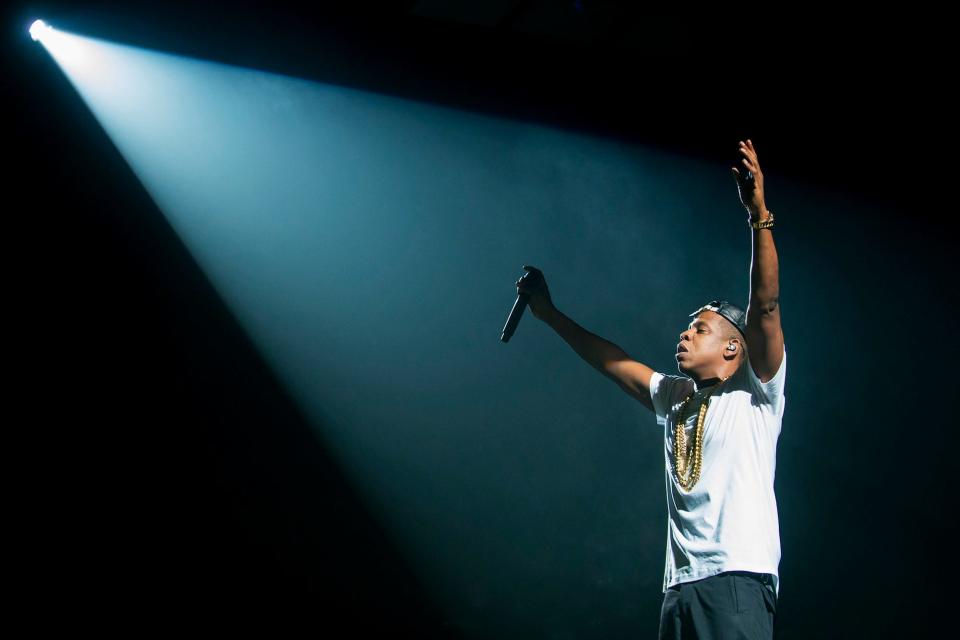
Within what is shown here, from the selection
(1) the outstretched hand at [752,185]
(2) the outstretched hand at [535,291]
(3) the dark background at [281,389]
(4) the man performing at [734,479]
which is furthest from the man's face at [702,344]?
(3) the dark background at [281,389]

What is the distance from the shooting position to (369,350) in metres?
3.74

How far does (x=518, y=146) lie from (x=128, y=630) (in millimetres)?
2821

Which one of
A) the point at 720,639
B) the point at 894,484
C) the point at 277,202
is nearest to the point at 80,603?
the point at 277,202

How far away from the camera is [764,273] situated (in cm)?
179

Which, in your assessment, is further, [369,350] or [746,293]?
[746,293]

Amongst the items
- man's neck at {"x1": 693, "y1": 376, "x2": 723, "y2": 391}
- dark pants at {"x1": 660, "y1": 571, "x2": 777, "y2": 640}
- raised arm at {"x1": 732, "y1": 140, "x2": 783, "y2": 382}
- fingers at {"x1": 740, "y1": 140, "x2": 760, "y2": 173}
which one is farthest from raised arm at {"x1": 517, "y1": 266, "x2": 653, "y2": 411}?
fingers at {"x1": 740, "y1": 140, "x2": 760, "y2": 173}

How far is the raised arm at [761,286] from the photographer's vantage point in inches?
70.7

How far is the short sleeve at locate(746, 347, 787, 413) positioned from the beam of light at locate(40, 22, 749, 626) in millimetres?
1962

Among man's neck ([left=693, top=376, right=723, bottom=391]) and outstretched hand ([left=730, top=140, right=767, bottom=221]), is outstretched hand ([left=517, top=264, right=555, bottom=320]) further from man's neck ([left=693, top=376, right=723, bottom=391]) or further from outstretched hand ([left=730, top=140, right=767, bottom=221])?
outstretched hand ([left=730, top=140, right=767, bottom=221])

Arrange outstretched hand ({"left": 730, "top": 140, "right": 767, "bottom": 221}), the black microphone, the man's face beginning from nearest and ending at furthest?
outstretched hand ({"left": 730, "top": 140, "right": 767, "bottom": 221})
the man's face
the black microphone

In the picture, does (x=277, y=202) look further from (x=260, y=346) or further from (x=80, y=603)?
(x=80, y=603)

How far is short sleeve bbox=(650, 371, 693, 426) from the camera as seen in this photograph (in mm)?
2182

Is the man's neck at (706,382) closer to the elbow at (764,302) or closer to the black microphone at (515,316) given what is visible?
the elbow at (764,302)

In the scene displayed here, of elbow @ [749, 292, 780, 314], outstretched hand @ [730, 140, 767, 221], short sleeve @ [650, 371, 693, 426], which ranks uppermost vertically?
outstretched hand @ [730, 140, 767, 221]
